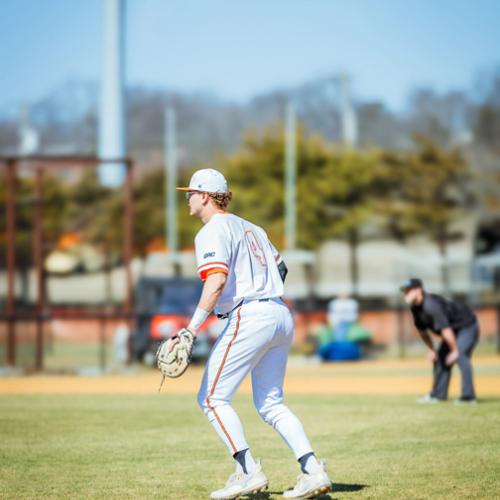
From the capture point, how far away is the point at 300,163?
50094 millimetres

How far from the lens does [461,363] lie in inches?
554

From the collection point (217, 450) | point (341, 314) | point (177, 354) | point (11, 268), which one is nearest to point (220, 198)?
point (177, 354)

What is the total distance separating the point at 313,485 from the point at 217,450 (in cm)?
316

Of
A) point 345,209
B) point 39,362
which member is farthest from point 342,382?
point 345,209

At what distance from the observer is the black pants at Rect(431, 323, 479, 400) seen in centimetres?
1409

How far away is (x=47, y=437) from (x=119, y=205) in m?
46.7

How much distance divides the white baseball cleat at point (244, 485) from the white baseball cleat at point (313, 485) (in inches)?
8.9

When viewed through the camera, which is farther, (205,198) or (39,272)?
(39,272)

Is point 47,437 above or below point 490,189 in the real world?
below

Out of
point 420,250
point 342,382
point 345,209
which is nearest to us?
point 342,382

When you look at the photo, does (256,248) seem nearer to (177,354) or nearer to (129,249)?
(177,354)

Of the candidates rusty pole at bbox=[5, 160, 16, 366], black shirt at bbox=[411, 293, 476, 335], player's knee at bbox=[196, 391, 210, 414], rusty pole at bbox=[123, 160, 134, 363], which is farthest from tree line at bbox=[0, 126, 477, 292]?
player's knee at bbox=[196, 391, 210, 414]

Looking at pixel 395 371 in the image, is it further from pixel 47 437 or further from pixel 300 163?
pixel 300 163

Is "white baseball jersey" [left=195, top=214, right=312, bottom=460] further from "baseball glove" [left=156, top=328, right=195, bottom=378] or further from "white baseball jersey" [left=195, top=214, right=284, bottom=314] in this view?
"baseball glove" [left=156, top=328, right=195, bottom=378]
